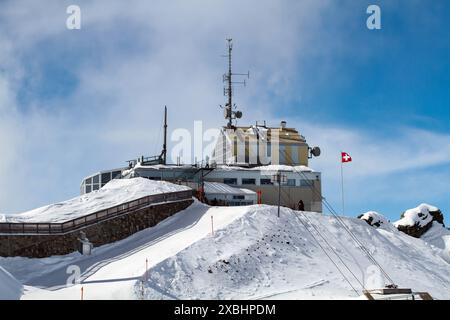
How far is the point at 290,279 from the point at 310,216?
1289cm

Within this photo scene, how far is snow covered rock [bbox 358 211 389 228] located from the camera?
6103 centimetres

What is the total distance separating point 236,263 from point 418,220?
3667 cm

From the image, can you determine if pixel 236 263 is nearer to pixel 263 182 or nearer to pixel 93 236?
pixel 93 236

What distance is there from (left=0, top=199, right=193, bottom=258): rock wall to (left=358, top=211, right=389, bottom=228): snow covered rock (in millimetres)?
21435

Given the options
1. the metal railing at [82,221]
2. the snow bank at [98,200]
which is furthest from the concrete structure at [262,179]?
the metal railing at [82,221]

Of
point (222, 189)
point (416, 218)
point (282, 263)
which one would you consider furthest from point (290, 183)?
point (282, 263)

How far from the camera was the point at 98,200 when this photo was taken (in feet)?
161

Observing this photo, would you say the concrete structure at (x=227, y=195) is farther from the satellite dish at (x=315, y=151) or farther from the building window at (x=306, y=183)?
the satellite dish at (x=315, y=151)

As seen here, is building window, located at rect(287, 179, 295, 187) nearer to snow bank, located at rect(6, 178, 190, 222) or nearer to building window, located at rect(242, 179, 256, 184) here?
building window, located at rect(242, 179, 256, 184)

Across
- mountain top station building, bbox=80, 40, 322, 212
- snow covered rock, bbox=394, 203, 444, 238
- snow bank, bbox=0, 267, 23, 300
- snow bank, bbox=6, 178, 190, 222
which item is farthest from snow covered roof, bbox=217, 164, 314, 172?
snow bank, bbox=0, 267, 23, 300

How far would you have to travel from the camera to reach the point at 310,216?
1982 inches
